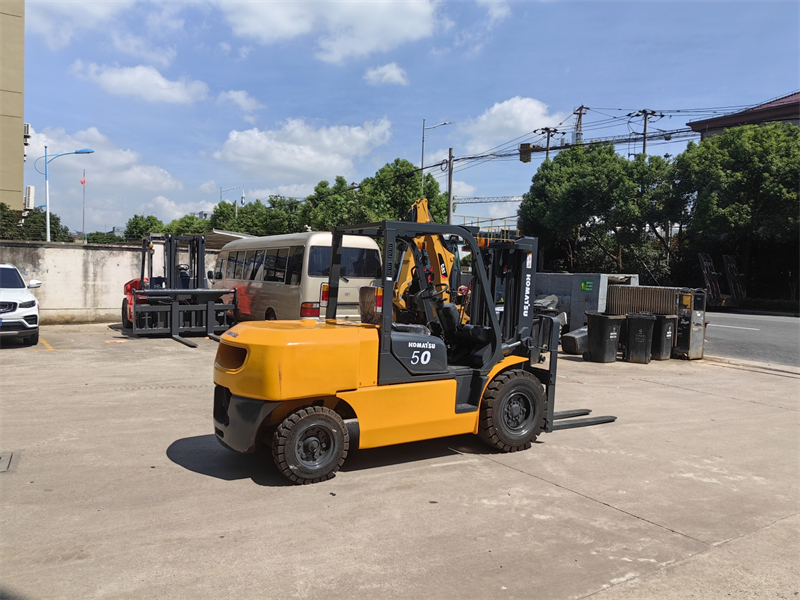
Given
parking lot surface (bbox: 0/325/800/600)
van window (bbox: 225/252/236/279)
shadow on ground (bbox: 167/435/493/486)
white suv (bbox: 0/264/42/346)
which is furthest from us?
van window (bbox: 225/252/236/279)

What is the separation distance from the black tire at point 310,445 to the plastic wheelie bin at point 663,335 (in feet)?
34.7

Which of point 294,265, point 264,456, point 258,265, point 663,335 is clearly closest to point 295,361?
point 264,456

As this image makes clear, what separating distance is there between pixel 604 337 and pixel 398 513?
379 inches

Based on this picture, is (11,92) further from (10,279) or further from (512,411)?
(512,411)

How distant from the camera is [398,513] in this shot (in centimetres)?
468

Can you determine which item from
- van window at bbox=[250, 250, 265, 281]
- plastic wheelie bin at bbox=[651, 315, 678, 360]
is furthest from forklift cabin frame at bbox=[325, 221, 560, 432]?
van window at bbox=[250, 250, 265, 281]

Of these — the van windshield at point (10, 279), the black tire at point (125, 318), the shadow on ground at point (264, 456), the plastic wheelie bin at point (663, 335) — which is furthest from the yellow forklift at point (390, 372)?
the black tire at point (125, 318)

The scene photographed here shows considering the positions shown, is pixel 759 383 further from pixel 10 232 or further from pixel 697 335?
pixel 10 232

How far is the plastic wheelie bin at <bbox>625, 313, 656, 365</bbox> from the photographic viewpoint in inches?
524

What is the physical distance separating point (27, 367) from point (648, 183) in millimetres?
33887

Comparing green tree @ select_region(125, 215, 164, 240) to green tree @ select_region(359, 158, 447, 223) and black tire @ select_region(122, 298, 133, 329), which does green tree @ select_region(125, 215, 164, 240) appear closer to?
green tree @ select_region(359, 158, 447, 223)

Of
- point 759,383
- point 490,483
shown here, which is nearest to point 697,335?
point 759,383

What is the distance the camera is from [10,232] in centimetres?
3475

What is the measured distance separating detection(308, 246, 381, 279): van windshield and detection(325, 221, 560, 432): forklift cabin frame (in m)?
6.86
